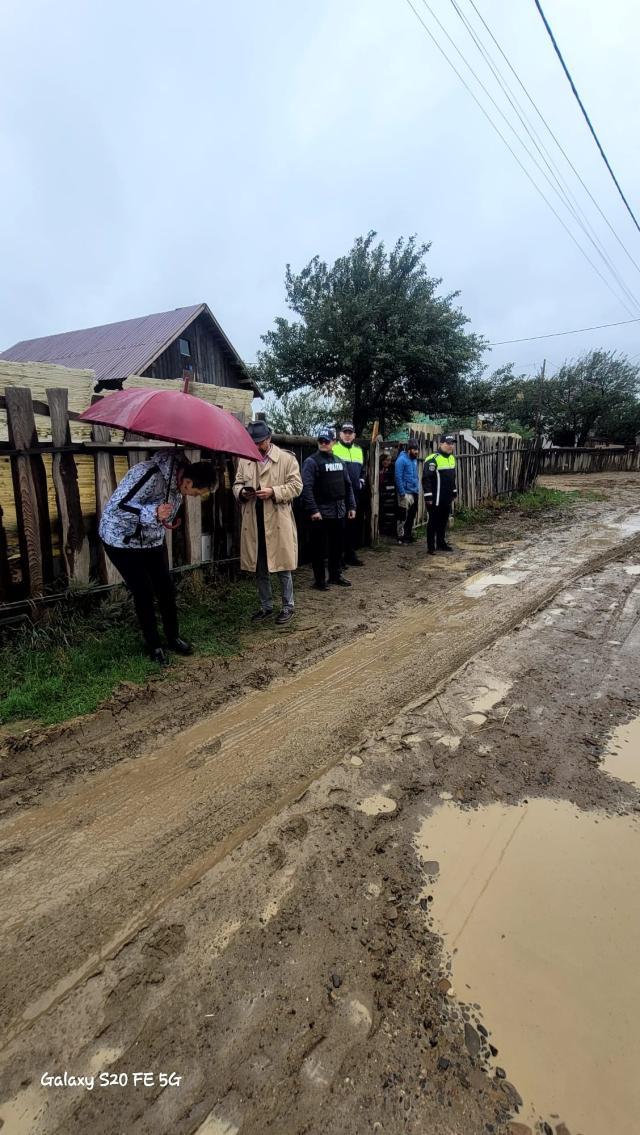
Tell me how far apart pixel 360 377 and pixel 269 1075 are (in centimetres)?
1866

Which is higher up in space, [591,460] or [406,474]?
[591,460]

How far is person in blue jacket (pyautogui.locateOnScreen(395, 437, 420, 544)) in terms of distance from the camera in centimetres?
846

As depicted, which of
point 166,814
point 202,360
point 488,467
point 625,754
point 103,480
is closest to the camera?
point 166,814

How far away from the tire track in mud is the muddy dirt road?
11mm

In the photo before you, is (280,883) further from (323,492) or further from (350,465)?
(350,465)

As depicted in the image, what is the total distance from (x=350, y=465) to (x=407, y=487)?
1.81m

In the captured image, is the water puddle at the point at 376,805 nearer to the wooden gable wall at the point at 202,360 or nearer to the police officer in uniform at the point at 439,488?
the police officer in uniform at the point at 439,488

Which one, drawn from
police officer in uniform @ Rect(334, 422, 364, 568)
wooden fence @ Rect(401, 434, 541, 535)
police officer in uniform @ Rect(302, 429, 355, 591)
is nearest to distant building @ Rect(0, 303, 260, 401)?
wooden fence @ Rect(401, 434, 541, 535)

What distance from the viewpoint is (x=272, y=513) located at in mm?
4840

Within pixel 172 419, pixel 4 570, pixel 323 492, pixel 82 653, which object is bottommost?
pixel 82 653

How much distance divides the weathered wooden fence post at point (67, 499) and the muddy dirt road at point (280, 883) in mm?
1335

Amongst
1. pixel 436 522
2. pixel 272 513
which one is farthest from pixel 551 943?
pixel 436 522

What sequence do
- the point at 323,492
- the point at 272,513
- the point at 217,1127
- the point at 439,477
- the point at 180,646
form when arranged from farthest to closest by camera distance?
the point at 439,477 < the point at 323,492 < the point at 272,513 < the point at 180,646 < the point at 217,1127

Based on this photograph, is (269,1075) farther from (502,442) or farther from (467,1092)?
(502,442)
